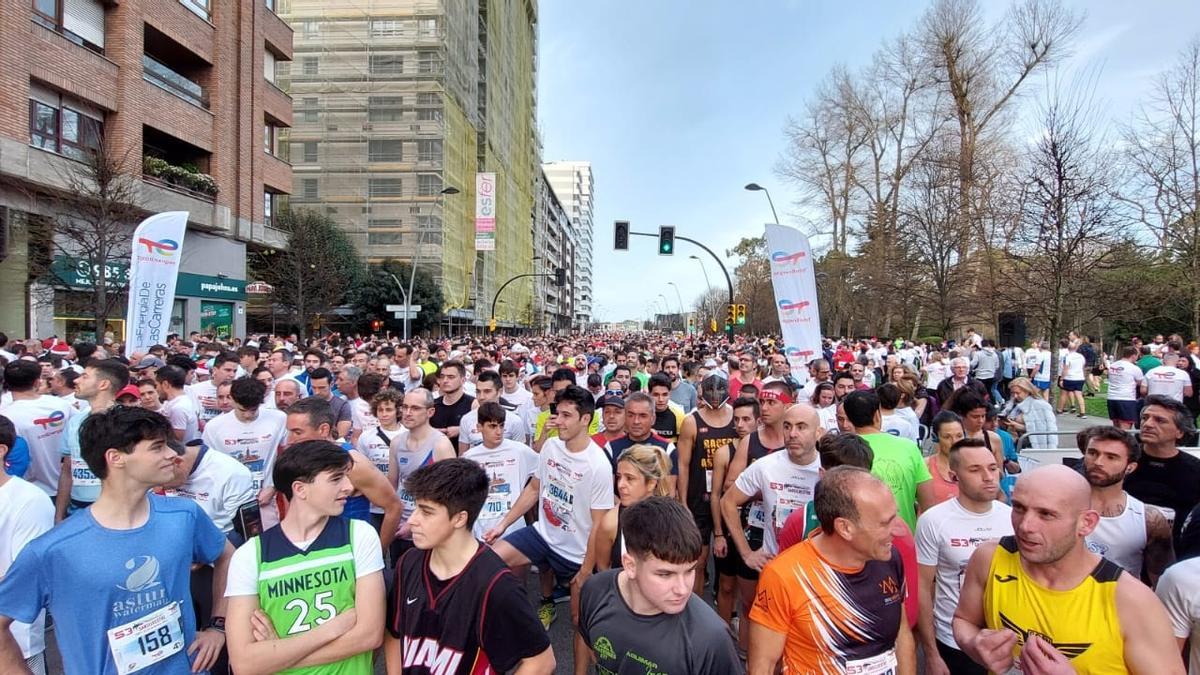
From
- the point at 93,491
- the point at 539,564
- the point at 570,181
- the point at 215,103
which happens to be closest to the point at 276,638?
the point at 539,564

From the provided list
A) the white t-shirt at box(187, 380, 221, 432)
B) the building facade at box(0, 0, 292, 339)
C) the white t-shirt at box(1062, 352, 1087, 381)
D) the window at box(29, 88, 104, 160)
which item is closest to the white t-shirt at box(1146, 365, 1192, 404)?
the white t-shirt at box(1062, 352, 1087, 381)

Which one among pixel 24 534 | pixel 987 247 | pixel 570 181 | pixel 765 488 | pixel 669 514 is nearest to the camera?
pixel 669 514

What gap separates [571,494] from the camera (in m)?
4.20

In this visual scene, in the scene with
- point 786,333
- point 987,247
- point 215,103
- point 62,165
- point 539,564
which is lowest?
point 539,564

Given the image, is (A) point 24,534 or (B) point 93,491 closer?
(A) point 24,534

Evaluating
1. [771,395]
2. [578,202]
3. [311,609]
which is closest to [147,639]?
[311,609]

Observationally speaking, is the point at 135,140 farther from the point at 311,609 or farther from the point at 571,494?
the point at 311,609

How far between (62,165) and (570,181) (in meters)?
151

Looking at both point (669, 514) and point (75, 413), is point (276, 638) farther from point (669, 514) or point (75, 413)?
point (75, 413)

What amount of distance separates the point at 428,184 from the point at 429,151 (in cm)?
220

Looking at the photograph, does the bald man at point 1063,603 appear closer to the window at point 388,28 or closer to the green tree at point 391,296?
the green tree at point 391,296

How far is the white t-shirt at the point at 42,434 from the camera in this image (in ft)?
15.0

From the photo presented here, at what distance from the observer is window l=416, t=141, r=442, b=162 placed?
42000 millimetres

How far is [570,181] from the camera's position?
16362 cm
